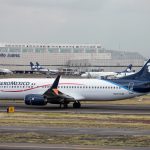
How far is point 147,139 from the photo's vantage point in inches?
1168

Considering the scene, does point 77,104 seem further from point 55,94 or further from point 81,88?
point 55,94

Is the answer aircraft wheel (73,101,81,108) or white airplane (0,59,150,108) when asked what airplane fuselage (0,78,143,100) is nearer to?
white airplane (0,59,150,108)

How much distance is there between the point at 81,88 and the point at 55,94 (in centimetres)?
345

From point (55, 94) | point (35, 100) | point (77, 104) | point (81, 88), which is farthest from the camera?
point (81, 88)

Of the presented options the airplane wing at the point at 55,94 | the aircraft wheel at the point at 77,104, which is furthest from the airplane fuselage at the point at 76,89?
the airplane wing at the point at 55,94

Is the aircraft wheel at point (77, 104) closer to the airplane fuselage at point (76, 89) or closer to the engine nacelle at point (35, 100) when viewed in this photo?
the airplane fuselage at point (76, 89)

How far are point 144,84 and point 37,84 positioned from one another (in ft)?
37.9

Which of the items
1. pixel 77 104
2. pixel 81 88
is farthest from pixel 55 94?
pixel 81 88

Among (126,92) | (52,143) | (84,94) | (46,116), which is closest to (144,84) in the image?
(126,92)

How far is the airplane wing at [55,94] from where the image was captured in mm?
54688

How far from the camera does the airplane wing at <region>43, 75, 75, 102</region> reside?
179 ft

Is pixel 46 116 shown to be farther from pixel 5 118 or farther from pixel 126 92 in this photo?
pixel 126 92

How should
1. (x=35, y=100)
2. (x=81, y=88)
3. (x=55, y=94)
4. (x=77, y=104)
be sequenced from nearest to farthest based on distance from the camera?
(x=35, y=100), (x=55, y=94), (x=77, y=104), (x=81, y=88)

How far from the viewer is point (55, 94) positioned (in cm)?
5475
